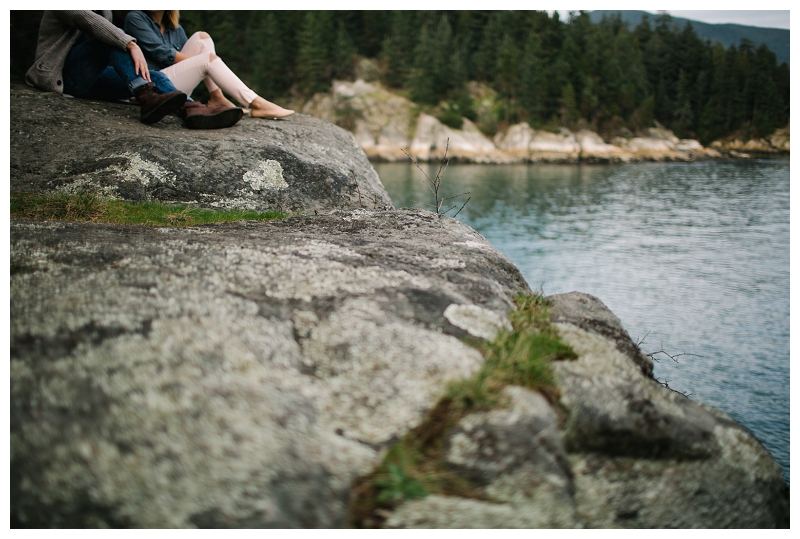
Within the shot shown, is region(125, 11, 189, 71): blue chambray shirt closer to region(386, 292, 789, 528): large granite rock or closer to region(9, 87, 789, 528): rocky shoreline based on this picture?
region(9, 87, 789, 528): rocky shoreline

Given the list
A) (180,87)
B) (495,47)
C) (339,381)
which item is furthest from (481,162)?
(339,381)

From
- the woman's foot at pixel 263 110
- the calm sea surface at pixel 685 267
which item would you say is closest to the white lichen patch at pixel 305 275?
the calm sea surface at pixel 685 267

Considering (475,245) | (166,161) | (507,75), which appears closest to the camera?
(475,245)

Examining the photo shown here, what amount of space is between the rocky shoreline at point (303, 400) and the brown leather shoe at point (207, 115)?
139 inches

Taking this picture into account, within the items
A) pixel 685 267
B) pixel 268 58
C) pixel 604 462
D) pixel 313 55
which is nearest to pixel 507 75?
pixel 313 55

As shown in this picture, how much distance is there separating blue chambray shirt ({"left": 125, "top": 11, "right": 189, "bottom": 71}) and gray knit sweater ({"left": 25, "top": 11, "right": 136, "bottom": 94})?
499mm

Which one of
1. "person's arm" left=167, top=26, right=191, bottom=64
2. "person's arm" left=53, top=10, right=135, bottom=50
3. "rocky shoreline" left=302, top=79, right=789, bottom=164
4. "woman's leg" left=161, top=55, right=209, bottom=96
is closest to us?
"person's arm" left=53, top=10, right=135, bottom=50

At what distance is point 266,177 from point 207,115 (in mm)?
1512

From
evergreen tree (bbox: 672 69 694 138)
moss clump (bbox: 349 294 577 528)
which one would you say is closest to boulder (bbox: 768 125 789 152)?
evergreen tree (bbox: 672 69 694 138)

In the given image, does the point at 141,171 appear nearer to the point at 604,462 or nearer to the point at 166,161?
the point at 166,161

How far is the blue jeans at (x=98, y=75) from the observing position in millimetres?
7298

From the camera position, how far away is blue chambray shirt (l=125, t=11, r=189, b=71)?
7800 mm

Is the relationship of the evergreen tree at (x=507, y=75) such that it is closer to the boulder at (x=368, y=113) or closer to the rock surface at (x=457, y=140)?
the rock surface at (x=457, y=140)

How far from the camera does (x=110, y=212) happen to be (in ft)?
19.0
